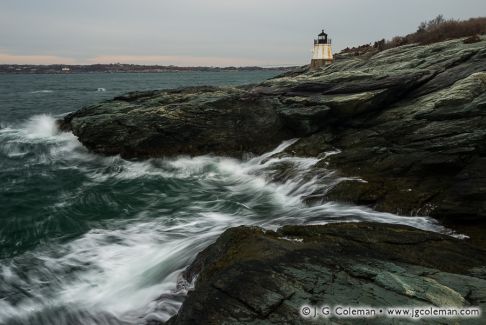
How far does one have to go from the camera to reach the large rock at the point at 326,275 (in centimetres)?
616

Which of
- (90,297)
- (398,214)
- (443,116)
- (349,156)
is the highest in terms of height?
(443,116)

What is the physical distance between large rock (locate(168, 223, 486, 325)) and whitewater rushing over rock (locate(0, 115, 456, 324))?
215 centimetres

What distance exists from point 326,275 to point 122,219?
10.5m

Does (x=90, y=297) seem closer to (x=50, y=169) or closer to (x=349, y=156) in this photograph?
(x=349, y=156)

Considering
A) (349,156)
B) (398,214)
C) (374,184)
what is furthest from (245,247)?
(349,156)

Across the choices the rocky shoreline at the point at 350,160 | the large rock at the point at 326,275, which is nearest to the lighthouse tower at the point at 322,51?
the rocky shoreline at the point at 350,160

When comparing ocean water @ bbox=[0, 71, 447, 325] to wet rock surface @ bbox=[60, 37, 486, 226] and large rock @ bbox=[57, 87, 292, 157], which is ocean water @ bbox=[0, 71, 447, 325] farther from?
wet rock surface @ bbox=[60, 37, 486, 226]

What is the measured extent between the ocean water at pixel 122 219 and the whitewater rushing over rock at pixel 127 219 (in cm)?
4

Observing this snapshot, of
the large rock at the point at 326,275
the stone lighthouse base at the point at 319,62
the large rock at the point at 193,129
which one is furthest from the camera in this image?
the stone lighthouse base at the point at 319,62

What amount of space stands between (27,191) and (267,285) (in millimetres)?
16525

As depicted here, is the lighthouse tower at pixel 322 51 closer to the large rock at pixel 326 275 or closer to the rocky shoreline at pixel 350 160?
the rocky shoreline at pixel 350 160

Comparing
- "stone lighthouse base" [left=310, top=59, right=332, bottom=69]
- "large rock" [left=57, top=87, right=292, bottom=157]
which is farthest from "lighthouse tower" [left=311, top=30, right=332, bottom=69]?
"large rock" [left=57, top=87, right=292, bottom=157]

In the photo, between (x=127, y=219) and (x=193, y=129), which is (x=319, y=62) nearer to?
(x=193, y=129)

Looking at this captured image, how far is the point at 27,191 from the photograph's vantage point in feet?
61.5
